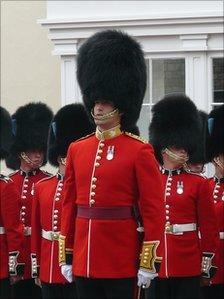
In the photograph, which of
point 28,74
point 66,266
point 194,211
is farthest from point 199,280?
point 28,74

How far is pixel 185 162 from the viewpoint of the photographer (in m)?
7.94

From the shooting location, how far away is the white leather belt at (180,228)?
761cm

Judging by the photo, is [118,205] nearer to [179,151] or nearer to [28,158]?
[179,151]

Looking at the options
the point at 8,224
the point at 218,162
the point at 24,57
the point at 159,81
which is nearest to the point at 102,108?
the point at 8,224

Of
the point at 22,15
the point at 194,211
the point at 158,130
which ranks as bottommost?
the point at 194,211

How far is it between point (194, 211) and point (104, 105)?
165cm

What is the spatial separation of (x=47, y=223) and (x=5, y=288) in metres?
0.56

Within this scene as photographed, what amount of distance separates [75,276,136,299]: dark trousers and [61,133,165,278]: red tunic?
0.12ft

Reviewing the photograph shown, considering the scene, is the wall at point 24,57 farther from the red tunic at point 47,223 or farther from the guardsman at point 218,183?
the red tunic at point 47,223

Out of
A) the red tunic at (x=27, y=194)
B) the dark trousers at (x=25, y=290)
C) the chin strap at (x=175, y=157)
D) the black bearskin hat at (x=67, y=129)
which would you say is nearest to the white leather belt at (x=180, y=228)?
the chin strap at (x=175, y=157)

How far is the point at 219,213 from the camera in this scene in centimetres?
794

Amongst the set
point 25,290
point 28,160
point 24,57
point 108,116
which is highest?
point 24,57

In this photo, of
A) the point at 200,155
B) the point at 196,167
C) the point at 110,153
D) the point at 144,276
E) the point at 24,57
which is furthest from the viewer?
the point at 24,57

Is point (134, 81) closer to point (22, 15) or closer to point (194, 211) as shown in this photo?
point (194, 211)
